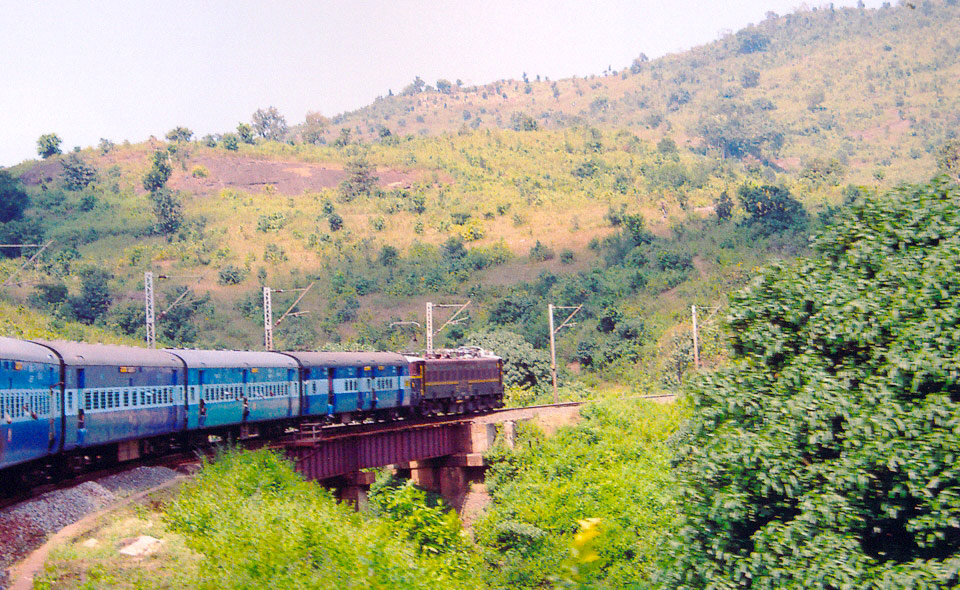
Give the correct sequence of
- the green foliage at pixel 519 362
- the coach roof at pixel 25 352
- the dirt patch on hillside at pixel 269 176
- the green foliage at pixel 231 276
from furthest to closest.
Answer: the dirt patch on hillside at pixel 269 176 < the green foliage at pixel 231 276 < the green foliage at pixel 519 362 < the coach roof at pixel 25 352

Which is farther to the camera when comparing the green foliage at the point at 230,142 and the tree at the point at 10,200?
the green foliage at the point at 230,142

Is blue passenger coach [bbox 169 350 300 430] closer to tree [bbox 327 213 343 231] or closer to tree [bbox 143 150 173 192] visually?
tree [bbox 327 213 343 231]

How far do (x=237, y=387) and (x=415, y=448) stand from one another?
1224cm

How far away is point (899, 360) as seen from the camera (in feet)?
59.1

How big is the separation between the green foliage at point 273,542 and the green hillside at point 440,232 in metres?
38.0

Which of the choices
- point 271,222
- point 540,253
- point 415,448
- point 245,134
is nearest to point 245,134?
point 245,134

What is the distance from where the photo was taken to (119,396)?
2498 centimetres

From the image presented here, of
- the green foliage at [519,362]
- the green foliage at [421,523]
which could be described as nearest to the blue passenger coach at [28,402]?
the green foliage at [421,523]

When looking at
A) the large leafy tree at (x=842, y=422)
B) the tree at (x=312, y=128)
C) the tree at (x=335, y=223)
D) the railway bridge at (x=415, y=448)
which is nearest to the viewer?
the large leafy tree at (x=842, y=422)

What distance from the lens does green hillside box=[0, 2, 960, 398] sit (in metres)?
84.4

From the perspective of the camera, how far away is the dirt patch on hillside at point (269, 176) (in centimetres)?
12912

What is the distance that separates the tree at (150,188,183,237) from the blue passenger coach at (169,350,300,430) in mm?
77651

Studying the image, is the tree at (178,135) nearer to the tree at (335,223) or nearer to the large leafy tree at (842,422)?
the tree at (335,223)

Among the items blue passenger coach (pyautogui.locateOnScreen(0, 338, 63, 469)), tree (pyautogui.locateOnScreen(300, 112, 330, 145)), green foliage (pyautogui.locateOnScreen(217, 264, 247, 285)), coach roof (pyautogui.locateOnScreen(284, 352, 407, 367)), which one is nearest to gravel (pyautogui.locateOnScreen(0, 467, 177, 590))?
blue passenger coach (pyautogui.locateOnScreen(0, 338, 63, 469))
